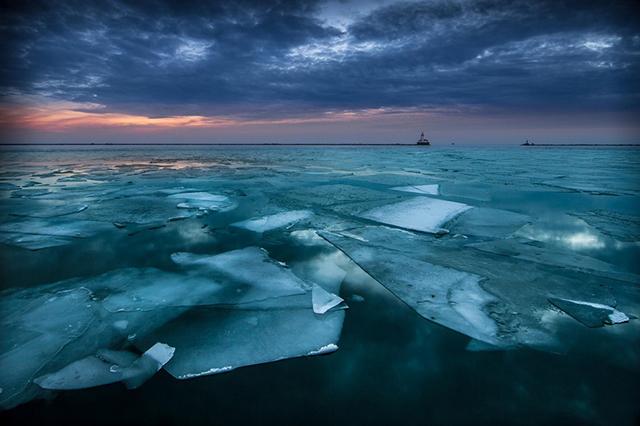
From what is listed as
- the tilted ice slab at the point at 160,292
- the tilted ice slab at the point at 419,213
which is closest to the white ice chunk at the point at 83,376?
the tilted ice slab at the point at 160,292

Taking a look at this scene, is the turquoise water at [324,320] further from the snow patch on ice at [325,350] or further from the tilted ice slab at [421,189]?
the tilted ice slab at [421,189]

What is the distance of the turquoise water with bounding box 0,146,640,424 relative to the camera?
5.65 feet

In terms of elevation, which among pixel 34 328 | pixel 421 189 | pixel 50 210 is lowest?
pixel 34 328

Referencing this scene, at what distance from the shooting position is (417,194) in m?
7.85

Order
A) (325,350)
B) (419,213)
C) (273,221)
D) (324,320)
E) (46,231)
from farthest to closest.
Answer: (419,213) → (273,221) → (46,231) → (324,320) → (325,350)

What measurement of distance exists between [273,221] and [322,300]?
2873mm

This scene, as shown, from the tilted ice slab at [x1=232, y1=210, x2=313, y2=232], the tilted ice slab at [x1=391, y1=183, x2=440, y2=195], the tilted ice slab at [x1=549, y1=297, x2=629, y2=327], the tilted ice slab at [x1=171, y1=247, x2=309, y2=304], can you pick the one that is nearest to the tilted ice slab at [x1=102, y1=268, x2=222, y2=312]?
the tilted ice slab at [x1=171, y1=247, x2=309, y2=304]

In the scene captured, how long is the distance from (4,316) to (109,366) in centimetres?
129

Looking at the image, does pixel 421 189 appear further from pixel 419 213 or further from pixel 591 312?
pixel 591 312

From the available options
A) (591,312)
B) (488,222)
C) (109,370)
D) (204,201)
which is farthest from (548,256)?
(204,201)

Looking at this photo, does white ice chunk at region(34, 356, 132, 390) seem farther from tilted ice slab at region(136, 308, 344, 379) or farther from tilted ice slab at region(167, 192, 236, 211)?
tilted ice slab at region(167, 192, 236, 211)

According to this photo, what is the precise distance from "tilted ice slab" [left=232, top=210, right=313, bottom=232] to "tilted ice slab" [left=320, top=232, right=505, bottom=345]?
1.57 metres

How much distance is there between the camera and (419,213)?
19.1 feet

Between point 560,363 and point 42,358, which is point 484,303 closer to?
point 560,363
